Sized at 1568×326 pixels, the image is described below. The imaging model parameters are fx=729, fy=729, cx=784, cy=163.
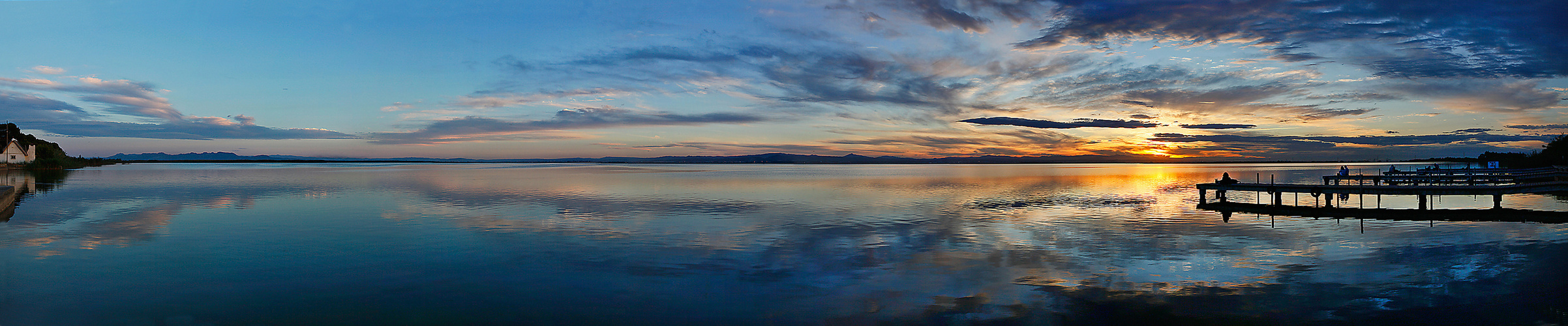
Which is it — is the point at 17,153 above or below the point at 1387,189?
above

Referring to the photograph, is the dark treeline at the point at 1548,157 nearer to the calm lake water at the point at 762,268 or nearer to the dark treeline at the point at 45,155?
the calm lake water at the point at 762,268

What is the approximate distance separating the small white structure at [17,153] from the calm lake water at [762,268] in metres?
89.0

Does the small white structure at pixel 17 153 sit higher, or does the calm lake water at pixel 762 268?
the small white structure at pixel 17 153

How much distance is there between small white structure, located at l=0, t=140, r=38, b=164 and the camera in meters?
85.7

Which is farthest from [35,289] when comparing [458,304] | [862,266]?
[862,266]

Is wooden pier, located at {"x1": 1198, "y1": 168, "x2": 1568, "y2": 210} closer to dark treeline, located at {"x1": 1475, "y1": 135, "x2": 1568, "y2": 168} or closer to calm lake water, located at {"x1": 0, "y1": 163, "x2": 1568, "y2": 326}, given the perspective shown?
calm lake water, located at {"x1": 0, "y1": 163, "x2": 1568, "y2": 326}

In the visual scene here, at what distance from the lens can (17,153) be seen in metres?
91.0

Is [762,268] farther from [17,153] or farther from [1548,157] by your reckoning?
[17,153]

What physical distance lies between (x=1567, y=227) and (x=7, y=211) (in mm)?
45300

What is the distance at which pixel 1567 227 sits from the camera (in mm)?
19016

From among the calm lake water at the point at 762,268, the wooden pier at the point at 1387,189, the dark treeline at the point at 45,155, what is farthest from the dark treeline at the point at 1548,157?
the dark treeline at the point at 45,155

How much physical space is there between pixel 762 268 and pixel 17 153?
405 feet

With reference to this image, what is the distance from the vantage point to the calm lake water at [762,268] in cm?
930

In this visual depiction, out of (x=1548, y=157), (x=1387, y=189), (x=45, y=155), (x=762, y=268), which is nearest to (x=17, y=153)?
(x=45, y=155)
